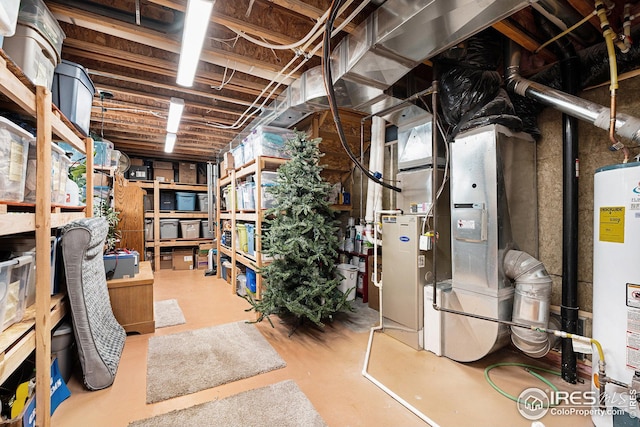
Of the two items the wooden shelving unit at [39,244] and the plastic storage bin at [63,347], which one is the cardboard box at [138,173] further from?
the wooden shelving unit at [39,244]

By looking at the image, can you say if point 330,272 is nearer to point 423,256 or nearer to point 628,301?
point 423,256

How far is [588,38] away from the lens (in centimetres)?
216

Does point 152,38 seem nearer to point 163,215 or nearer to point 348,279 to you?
point 348,279

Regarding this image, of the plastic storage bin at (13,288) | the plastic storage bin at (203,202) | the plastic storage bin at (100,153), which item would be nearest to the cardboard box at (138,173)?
the plastic storage bin at (203,202)

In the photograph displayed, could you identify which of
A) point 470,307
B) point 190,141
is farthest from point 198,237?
point 470,307

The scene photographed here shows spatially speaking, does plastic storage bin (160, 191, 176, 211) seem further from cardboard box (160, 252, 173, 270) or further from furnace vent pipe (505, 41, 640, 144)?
furnace vent pipe (505, 41, 640, 144)

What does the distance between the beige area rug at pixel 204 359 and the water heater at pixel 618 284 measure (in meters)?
2.22

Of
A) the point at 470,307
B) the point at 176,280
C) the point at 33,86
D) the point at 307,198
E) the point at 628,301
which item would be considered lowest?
the point at 176,280

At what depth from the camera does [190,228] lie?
22.6ft

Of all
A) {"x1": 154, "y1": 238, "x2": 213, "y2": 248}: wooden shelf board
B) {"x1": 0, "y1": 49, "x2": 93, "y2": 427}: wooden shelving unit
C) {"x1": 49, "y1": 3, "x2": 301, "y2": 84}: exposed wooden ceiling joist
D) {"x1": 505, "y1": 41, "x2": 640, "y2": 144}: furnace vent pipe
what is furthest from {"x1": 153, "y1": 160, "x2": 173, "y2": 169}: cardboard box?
{"x1": 505, "y1": 41, "x2": 640, "y2": 144}: furnace vent pipe

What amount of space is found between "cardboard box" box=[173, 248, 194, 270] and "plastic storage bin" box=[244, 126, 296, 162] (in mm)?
4126

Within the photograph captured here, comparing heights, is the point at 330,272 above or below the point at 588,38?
below

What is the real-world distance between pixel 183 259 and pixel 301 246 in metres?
4.99

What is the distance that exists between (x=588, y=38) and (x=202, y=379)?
4.13m
